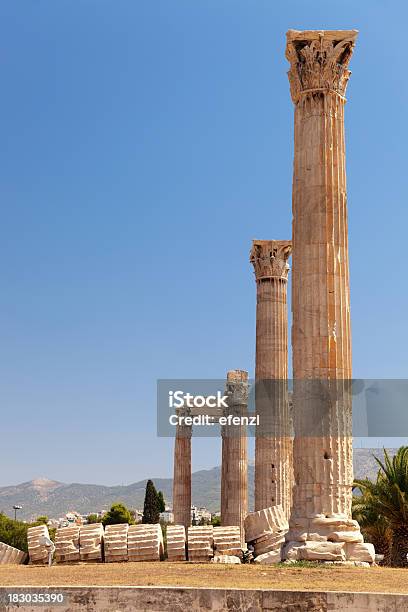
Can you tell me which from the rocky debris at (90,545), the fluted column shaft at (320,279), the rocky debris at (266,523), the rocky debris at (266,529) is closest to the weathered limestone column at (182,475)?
the rocky debris at (266,529)

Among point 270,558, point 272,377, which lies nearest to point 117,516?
point 272,377

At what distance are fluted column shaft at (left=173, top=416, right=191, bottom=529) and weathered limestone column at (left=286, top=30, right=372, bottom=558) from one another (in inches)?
1118

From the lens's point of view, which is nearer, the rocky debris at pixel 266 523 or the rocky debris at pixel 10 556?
the rocky debris at pixel 10 556

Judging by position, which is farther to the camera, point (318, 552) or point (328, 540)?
point (328, 540)

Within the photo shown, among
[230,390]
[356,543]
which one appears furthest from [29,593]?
[230,390]

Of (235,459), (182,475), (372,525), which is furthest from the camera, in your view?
(182,475)

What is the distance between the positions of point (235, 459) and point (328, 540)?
2394 centimetres

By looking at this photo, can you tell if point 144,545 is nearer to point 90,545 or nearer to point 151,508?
point 90,545

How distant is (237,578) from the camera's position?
53.5 ft

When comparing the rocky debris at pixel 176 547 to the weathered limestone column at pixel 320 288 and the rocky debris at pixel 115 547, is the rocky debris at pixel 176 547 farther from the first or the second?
the weathered limestone column at pixel 320 288

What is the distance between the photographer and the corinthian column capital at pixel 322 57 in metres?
23.0

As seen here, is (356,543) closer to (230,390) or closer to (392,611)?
(392,611)

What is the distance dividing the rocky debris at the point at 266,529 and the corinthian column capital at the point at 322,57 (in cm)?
1367

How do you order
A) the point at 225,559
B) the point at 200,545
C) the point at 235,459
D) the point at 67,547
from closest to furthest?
the point at 225,559, the point at 67,547, the point at 200,545, the point at 235,459
